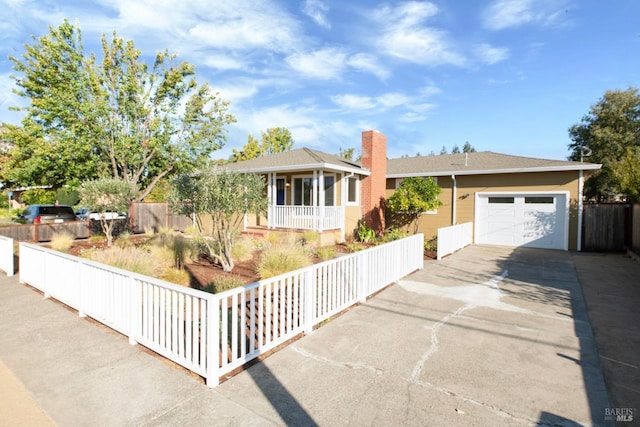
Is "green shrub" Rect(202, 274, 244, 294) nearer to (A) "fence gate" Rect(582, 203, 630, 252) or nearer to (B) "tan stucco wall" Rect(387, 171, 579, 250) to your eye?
(B) "tan stucco wall" Rect(387, 171, 579, 250)

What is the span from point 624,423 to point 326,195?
12239 mm

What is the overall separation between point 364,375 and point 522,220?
41.8 feet

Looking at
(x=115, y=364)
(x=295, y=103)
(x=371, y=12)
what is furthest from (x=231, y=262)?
(x=295, y=103)

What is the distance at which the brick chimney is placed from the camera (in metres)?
14.9

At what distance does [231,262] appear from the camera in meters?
8.12

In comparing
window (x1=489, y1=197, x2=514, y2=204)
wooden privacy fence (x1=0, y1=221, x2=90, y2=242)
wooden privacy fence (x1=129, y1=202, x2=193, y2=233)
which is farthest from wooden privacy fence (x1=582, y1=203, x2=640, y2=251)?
wooden privacy fence (x1=0, y1=221, x2=90, y2=242)

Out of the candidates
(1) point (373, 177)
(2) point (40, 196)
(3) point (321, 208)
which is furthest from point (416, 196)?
(2) point (40, 196)

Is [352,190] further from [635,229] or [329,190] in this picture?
[635,229]

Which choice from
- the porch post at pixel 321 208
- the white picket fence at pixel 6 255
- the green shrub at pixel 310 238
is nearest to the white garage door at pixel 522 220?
the porch post at pixel 321 208

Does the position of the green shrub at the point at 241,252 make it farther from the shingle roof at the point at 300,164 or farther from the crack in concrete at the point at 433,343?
the crack in concrete at the point at 433,343

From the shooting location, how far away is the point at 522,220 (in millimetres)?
13344

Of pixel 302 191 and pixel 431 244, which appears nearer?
pixel 431 244

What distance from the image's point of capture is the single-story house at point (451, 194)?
12.6 m

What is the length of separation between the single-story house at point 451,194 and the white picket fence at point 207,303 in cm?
646
